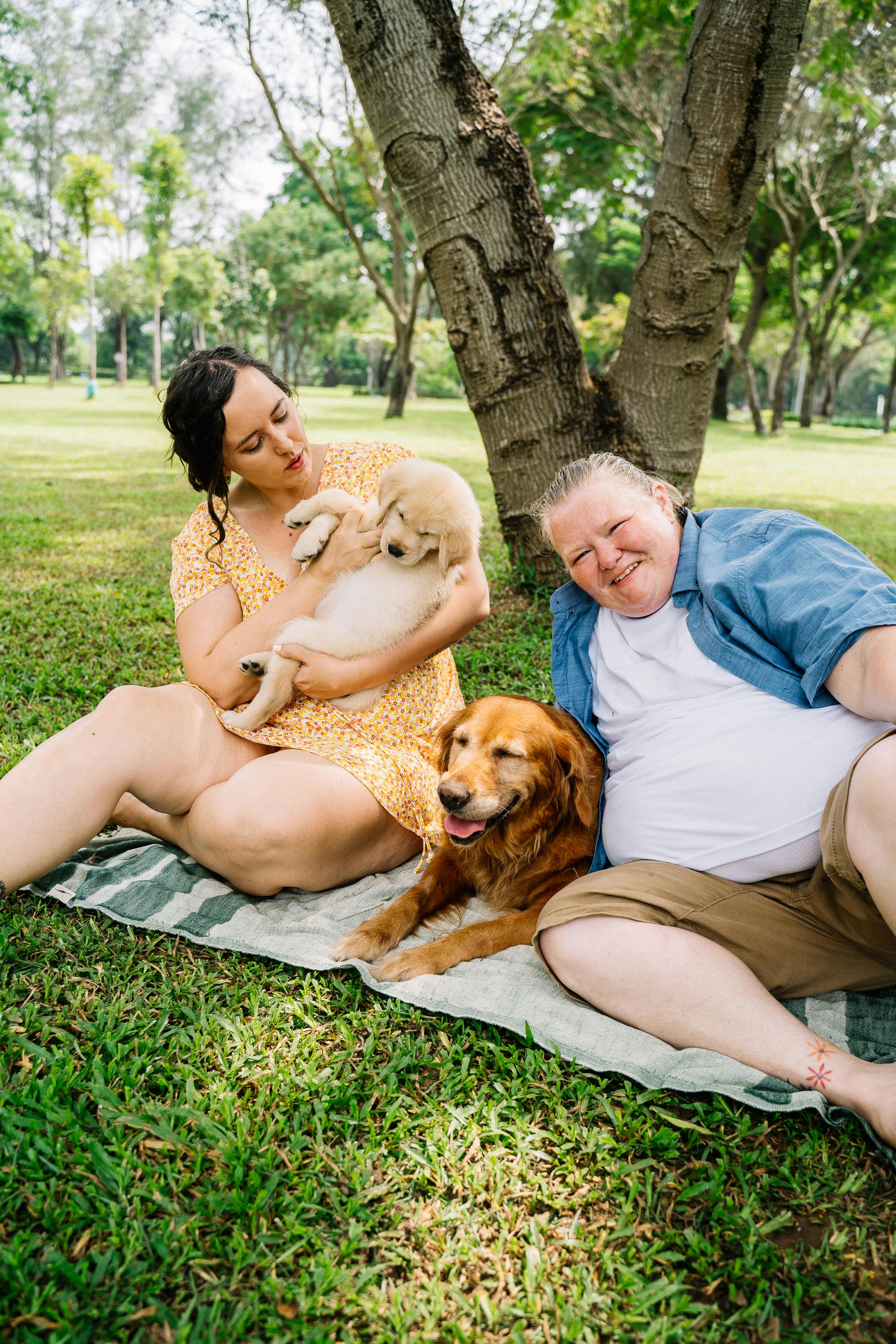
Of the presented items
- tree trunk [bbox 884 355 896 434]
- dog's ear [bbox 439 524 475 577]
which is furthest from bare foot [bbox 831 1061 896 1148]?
tree trunk [bbox 884 355 896 434]

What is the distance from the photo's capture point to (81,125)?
4266 centimetres

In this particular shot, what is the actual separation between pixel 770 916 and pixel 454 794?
0.85 metres

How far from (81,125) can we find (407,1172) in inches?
2042

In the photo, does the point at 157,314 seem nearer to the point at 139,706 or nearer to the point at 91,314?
the point at 91,314

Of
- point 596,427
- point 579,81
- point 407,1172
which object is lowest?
point 407,1172

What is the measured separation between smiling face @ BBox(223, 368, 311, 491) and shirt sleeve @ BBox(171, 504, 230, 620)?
0.23 meters

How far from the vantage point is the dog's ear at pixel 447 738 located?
9.15ft

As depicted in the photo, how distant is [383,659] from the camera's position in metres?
3.03

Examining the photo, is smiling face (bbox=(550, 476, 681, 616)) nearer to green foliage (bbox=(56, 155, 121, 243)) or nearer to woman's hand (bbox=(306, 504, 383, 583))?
woman's hand (bbox=(306, 504, 383, 583))

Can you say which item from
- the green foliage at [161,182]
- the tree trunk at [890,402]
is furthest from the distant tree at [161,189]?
the tree trunk at [890,402]

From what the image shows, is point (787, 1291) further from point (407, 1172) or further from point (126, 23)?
point (126, 23)

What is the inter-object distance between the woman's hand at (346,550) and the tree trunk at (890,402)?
102 feet

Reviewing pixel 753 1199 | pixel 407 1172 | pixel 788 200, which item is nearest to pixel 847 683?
pixel 753 1199

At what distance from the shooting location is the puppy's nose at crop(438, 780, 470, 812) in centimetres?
246
